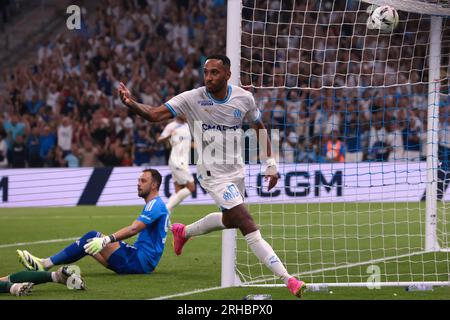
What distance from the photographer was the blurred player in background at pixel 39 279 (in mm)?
9047

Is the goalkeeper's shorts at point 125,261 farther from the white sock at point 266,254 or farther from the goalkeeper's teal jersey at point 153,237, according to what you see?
the white sock at point 266,254

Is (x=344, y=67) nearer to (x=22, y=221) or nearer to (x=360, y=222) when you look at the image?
(x=360, y=222)

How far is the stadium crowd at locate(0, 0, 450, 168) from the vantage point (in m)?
21.2

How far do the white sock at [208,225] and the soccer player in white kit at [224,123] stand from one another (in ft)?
0.82

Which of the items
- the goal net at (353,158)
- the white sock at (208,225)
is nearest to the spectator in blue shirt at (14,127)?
the goal net at (353,158)

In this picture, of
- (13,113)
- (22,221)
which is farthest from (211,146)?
(13,113)

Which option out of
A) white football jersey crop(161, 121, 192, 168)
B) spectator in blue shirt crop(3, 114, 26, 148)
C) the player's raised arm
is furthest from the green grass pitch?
spectator in blue shirt crop(3, 114, 26, 148)

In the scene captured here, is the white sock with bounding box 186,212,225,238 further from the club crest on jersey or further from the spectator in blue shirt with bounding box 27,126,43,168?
the spectator in blue shirt with bounding box 27,126,43,168

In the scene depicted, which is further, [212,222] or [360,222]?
[360,222]

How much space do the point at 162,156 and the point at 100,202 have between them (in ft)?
7.27

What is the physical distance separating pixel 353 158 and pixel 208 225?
12.2 metres

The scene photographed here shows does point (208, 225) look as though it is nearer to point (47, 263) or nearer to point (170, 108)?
point (170, 108)

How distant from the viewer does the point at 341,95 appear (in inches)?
885

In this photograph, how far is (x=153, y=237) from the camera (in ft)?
35.1
